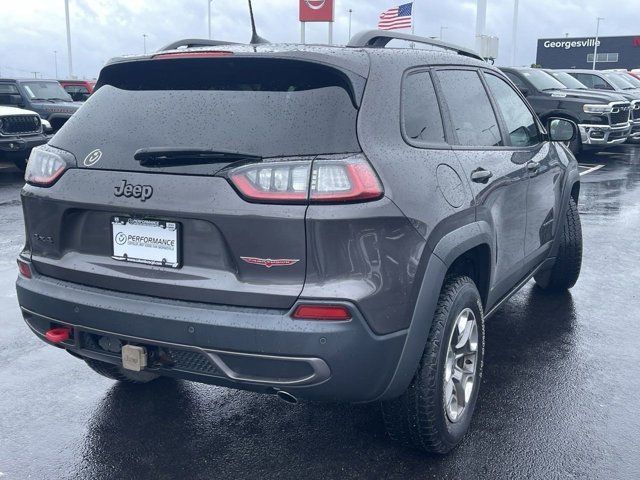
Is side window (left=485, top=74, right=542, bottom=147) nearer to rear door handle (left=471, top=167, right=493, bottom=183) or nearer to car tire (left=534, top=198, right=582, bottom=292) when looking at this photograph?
rear door handle (left=471, top=167, right=493, bottom=183)

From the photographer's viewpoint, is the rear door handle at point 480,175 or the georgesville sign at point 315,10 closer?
the rear door handle at point 480,175

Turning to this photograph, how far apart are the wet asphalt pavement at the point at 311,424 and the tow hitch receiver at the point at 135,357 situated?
566mm

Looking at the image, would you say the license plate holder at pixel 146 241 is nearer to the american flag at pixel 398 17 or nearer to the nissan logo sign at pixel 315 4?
the american flag at pixel 398 17

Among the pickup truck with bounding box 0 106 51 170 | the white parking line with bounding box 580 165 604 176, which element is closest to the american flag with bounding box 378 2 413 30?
the white parking line with bounding box 580 165 604 176

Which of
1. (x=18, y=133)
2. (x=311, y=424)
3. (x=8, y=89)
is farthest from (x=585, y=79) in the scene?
(x=311, y=424)

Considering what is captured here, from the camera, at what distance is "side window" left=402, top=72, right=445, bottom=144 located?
295cm

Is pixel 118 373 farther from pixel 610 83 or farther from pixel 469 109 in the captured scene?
pixel 610 83

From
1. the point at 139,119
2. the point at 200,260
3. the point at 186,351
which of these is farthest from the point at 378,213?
the point at 139,119

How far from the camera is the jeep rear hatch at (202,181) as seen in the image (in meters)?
2.51

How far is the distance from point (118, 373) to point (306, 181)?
1.82 metres

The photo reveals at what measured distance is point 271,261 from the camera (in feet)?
8.24

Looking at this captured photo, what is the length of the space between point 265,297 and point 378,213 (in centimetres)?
50

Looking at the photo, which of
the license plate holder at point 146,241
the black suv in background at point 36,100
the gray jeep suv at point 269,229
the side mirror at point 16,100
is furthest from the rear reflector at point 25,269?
the side mirror at point 16,100

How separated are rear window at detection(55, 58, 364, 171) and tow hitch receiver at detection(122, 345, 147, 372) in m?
0.71
